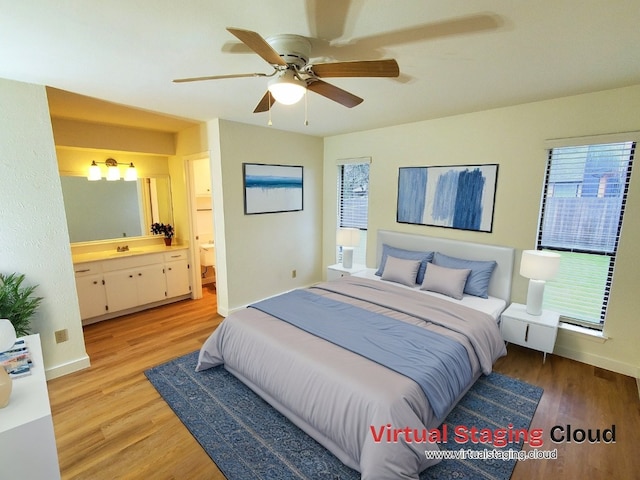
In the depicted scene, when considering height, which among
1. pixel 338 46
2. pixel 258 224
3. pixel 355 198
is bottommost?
pixel 258 224

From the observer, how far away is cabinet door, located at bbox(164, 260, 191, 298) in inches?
171

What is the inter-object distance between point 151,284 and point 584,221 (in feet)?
16.7

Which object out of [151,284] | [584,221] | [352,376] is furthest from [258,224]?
[584,221]

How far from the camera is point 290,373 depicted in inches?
82.4

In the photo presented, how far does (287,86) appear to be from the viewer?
1.65 metres

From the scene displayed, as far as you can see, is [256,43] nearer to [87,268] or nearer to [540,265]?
[540,265]

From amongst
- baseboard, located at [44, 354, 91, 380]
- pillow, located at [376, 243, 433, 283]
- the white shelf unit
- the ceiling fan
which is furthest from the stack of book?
pillow, located at [376, 243, 433, 283]

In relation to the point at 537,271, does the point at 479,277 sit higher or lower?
lower

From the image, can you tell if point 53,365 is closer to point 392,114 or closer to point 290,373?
point 290,373

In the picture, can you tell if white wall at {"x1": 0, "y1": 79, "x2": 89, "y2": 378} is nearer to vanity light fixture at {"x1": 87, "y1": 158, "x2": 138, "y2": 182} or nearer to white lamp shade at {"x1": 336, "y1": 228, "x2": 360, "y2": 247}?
vanity light fixture at {"x1": 87, "y1": 158, "x2": 138, "y2": 182}

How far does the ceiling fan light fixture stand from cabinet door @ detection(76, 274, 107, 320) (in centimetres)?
343

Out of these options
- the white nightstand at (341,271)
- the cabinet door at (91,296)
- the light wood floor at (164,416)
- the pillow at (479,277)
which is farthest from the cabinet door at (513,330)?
the cabinet door at (91,296)

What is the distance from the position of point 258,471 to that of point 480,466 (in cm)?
136

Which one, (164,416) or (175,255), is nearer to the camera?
(164,416)
